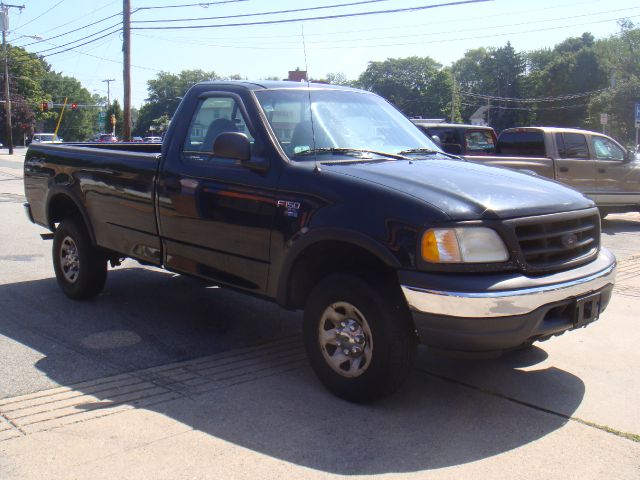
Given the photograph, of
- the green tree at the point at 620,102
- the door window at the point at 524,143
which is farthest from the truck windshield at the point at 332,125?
the green tree at the point at 620,102

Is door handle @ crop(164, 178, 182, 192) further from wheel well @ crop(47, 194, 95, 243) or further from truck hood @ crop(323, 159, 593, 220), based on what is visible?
wheel well @ crop(47, 194, 95, 243)

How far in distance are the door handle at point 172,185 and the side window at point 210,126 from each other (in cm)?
18

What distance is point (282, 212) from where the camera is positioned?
462 centimetres

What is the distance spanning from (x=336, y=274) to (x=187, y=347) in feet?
5.90

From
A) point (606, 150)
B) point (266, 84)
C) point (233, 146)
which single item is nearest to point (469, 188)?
point (233, 146)

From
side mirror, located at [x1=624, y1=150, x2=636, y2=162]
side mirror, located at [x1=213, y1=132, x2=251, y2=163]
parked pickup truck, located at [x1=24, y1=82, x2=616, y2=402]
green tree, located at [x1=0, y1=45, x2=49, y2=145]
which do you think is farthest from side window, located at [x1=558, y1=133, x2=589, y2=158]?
green tree, located at [x1=0, y1=45, x2=49, y2=145]

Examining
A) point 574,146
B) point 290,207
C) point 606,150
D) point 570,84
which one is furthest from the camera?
point 570,84

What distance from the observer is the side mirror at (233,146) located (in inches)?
189

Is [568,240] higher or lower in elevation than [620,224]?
higher

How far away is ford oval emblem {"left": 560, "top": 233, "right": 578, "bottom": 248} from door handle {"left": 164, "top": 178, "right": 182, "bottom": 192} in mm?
2754

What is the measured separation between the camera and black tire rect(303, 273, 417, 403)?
13.4 feet

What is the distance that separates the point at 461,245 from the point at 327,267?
3.41ft

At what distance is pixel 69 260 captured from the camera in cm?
700

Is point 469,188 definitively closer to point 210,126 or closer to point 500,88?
point 210,126
